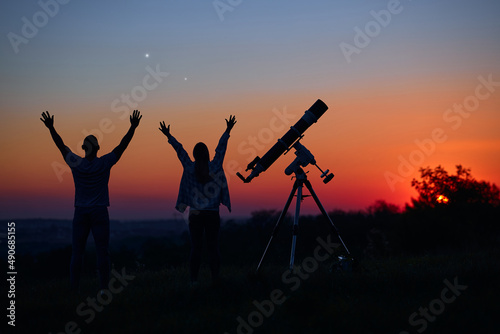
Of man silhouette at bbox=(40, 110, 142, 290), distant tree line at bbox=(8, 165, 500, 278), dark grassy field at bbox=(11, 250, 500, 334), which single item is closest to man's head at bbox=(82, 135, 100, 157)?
man silhouette at bbox=(40, 110, 142, 290)

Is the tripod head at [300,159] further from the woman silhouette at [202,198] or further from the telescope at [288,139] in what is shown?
the woman silhouette at [202,198]

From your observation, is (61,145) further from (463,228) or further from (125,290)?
(463,228)

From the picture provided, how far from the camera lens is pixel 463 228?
78.0ft

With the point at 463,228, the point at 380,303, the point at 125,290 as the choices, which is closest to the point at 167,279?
the point at 125,290

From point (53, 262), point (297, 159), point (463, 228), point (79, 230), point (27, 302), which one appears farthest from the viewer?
point (53, 262)

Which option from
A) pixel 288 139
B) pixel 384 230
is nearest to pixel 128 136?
pixel 288 139

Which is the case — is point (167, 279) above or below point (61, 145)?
below

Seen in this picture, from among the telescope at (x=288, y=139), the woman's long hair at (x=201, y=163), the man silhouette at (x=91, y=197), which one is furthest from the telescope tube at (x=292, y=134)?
the man silhouette at (x=91, y=197)

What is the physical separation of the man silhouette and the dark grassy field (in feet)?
2.28

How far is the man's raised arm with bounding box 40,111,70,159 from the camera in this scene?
303 inches

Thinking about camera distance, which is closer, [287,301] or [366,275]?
[287,301]

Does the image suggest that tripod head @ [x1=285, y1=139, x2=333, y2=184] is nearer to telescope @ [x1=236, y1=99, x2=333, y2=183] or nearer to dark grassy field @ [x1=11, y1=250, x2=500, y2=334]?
telescope @ [x1=236, y1=99, x2=333, y2=183]

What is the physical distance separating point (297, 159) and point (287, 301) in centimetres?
262

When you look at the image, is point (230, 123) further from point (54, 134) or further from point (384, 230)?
point (384, 230)
